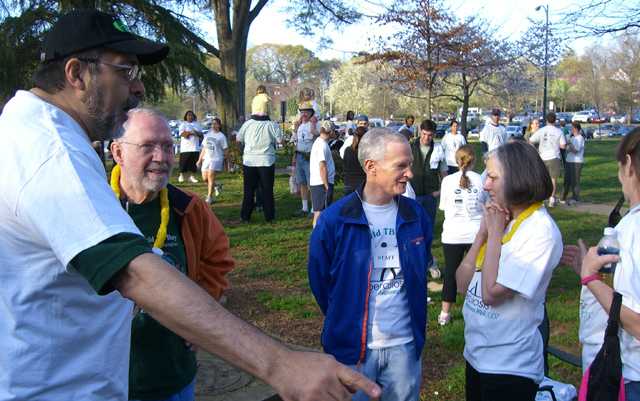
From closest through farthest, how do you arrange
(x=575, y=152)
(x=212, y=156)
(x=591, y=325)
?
(x=591, y=325) < (x=212, y=156) < (x=575, y=152)

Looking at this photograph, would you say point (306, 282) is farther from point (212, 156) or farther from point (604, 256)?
point (212, 156)

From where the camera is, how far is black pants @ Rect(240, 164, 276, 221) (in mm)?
10664

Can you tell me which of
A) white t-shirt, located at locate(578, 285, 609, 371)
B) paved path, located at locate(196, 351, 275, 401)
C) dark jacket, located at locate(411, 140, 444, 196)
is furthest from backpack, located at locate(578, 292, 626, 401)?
dark jacket, located at locate(411, 140, 444, 196)

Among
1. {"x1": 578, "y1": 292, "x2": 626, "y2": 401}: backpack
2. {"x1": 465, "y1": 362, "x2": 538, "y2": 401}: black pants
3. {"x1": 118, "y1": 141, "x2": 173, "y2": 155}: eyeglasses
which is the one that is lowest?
→ {"x1": 465, "y1": 362, "x2": 538, "y2": 401}: black pants

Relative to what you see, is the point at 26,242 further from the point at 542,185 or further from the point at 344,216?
the point at 542,185

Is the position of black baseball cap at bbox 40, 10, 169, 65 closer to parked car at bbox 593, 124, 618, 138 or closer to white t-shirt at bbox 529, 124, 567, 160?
white t-shirt at bbox 529, 124, 567, 160

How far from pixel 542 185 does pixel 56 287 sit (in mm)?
2451

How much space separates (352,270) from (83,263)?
204 centimetres

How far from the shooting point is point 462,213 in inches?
231

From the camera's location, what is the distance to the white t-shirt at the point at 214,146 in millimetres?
12695

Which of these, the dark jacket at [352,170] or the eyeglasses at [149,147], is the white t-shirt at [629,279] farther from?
the dark jacket at [352,170]

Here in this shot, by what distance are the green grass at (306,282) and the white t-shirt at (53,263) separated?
3.33 meters

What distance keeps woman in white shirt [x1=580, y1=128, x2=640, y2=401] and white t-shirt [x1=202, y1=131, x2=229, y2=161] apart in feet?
34.4

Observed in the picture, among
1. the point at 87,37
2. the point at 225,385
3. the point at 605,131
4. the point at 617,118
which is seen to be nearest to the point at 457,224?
the point at 225,385
